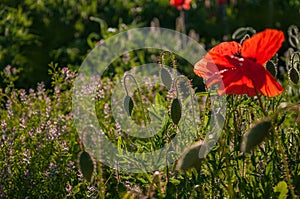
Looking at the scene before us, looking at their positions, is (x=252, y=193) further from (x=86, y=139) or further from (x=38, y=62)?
(x=38, y=62)

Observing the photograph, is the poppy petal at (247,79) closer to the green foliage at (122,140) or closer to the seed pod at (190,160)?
the green foliage at (122,140)

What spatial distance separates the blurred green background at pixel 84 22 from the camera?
4.70 m

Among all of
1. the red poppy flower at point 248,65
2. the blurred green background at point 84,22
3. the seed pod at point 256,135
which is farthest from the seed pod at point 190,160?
the blurred green background at point 84,22

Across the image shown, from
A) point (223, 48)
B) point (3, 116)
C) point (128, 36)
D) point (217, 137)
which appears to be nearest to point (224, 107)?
point (217, 137)

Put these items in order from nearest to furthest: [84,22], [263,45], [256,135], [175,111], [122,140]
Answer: [256,135] → [263,45] → [175,111] → [122,140] → [84,22]

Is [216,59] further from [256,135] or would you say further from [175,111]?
[256,135]

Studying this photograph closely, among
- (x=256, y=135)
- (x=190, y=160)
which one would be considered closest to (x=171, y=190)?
(x=190, y=160)

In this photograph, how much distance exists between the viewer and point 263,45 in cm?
164

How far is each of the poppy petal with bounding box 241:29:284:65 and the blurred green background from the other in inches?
104

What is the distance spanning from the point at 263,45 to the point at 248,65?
6 cm

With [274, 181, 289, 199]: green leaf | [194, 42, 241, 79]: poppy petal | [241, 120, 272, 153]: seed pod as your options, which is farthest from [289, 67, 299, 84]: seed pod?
[241, 120, 272, 153]: seed pod

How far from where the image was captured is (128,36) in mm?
4773

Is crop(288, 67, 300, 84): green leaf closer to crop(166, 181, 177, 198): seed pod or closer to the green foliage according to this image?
the green foliage

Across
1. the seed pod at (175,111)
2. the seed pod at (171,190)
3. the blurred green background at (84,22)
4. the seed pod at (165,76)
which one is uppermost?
the blurred green background at (84,22)
